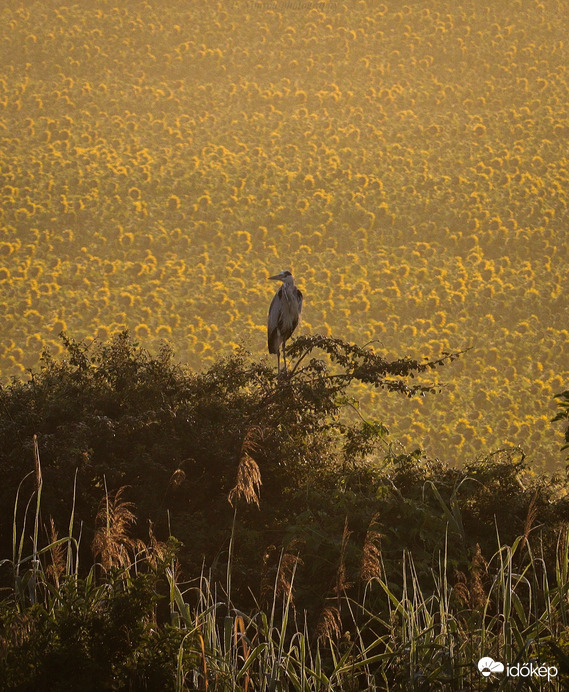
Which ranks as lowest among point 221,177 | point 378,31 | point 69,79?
point 221,177

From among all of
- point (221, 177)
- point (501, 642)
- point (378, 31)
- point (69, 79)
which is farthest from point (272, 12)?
point (501, 642)

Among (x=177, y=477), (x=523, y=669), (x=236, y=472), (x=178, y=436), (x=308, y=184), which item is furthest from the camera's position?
(x=308, y=184)

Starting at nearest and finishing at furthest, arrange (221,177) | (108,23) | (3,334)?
(3,334) → (221,177) → (108,23)

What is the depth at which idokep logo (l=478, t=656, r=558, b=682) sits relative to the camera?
3.11 metres

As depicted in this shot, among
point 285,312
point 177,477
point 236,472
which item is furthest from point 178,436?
point 285,312

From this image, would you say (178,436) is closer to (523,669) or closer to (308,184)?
(523,669)

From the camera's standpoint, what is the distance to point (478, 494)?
673 cm

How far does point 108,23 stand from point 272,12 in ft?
19.1

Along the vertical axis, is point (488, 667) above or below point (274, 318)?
below

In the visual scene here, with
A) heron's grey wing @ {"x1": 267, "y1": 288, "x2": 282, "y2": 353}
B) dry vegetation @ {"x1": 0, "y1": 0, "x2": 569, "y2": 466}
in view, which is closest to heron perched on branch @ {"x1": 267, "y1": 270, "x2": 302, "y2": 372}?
heron's grey wing @ {"x1": 267, "y1": 288, "x2": 282, "y2": 353}

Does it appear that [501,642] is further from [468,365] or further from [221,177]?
[221,177]

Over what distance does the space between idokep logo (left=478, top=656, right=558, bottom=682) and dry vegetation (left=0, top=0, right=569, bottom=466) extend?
10.6 m

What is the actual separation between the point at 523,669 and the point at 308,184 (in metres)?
19.1

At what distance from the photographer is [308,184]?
845 inches
